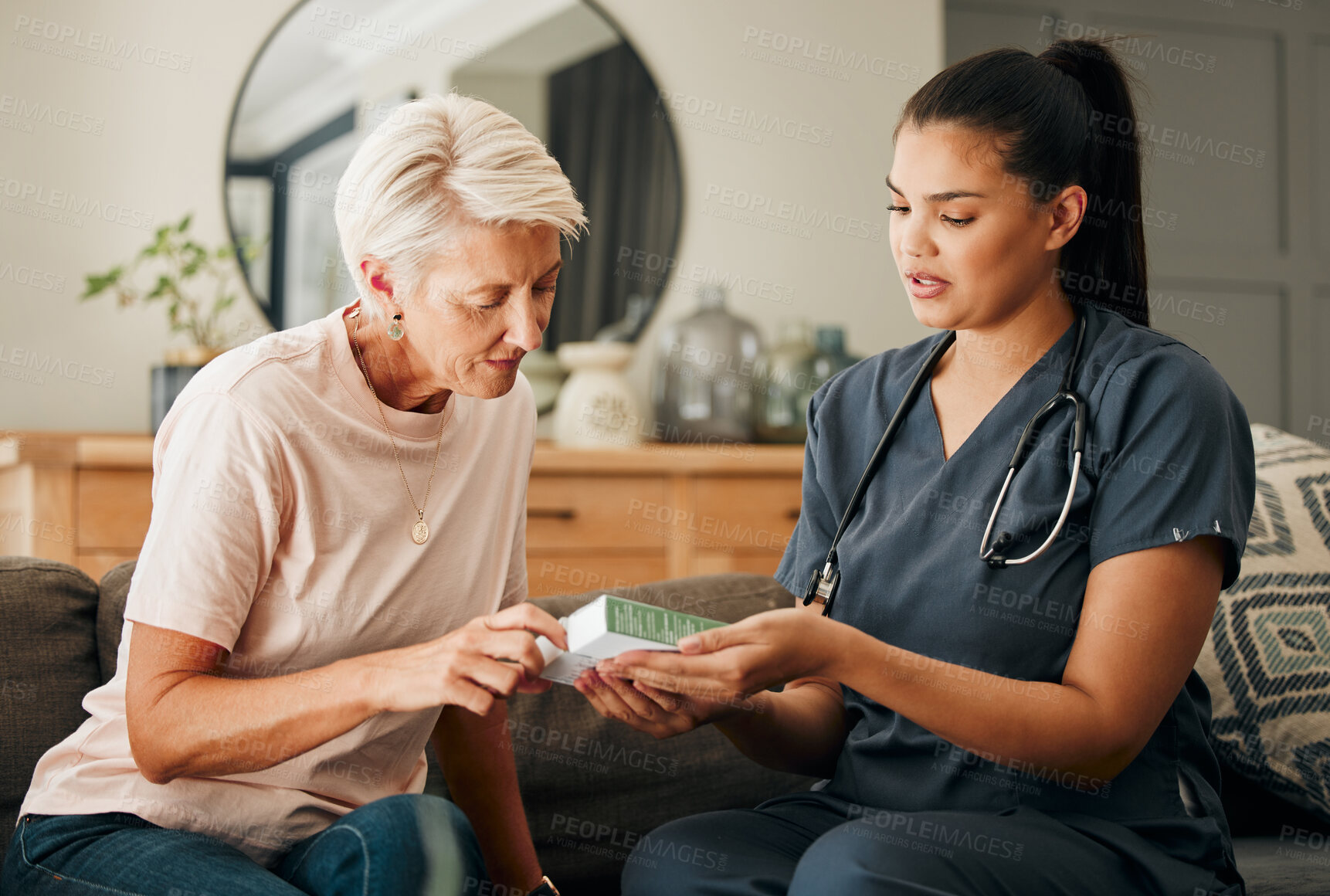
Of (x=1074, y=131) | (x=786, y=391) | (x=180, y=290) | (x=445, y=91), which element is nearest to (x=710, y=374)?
(x=786, y=391)

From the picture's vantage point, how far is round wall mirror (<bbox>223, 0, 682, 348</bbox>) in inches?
115

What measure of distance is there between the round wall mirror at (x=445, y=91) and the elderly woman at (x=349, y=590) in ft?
5.99

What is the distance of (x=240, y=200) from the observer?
290cm

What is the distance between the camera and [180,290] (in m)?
2.83

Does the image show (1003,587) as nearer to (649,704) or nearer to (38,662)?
(649,704)

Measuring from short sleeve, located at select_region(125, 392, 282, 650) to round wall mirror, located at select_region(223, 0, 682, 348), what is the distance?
1.94 meters

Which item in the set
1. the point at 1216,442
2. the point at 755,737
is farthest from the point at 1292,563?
the point at 755,737

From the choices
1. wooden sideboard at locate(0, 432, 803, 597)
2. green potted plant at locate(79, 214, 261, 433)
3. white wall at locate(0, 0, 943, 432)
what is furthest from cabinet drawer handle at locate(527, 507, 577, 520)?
green potted plant at locate(79, 214, 261, 433)

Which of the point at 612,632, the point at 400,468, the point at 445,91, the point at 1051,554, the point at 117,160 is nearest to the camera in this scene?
the point at 612,632

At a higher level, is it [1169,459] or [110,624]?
[1169,459]

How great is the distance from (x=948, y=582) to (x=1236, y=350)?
12.2 feet

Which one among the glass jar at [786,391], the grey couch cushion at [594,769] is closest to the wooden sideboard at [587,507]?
the glass jar at [786,391]

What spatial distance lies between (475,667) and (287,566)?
1.03 ft

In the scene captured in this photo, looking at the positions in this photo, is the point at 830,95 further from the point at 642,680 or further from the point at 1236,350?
the point at 642,680
